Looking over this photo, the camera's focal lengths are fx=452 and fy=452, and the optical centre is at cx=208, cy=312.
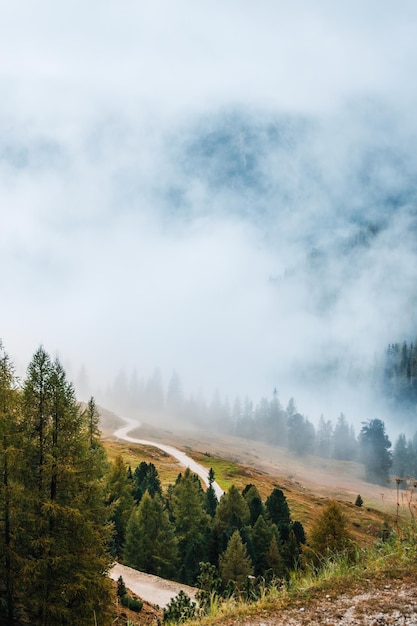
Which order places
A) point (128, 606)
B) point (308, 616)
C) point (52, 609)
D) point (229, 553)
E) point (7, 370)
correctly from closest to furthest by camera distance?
point (308, 616)
point (52, 609)
point (7, 370)
point (128, 606)
point (229, 553)

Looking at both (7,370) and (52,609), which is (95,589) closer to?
(52,609)

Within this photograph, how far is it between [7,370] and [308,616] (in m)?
20.3

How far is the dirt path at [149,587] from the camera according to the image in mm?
39331

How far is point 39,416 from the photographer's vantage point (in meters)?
21.4

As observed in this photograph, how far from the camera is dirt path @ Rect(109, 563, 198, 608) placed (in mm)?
39331

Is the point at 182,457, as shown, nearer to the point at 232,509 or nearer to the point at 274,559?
the point at 232,509

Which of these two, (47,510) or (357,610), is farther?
(47,510)

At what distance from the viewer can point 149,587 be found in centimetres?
4209

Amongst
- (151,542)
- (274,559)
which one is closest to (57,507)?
(151,542)

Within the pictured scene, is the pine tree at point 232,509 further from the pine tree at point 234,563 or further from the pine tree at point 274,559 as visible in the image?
the pine tree at point 234,563

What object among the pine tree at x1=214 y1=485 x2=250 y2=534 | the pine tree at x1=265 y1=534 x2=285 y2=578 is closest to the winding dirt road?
the pine tree at x1=214 y1=485 x2=250 y2=534

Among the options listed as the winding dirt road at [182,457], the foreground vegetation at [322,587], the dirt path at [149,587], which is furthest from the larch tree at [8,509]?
the winding dirt road at [182,457]

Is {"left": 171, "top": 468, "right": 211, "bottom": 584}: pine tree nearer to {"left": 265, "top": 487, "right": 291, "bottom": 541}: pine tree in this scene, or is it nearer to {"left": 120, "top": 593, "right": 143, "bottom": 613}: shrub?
{"left": 265, "top": 487, "right": 291, "bottom": 541}: pine tree

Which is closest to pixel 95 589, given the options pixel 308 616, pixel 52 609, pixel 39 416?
pixel 52 609
